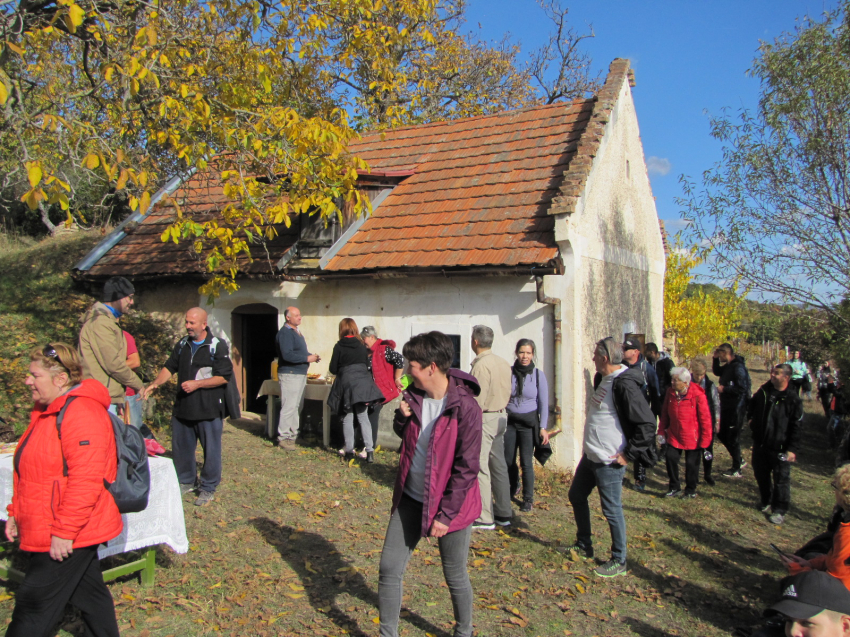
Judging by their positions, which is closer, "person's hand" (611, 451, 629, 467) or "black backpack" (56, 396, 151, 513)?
"black backpack" (56, 396, 151, 513)

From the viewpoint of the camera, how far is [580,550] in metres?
5.56

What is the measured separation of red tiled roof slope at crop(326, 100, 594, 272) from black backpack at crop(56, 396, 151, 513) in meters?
5.93

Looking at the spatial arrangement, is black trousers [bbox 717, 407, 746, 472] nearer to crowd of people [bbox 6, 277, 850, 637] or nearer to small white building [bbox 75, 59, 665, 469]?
crowd of people [bbox 6, 277, 850, 637]

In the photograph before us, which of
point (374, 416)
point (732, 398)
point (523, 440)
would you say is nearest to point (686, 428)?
point (732, 398)

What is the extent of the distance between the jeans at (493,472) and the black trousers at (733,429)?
446 cm

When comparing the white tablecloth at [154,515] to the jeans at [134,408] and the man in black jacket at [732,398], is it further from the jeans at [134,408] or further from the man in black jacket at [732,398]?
the man in black jacket at [732,398]

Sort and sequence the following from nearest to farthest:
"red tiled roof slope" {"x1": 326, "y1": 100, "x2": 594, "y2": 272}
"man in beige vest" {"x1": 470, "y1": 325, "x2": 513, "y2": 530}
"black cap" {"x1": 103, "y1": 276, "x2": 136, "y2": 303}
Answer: "black cap" {"x1": 103, "y1": 276, "x2": 136, "y2": 303}
"man in beige vest" {"x1": 470, "y1": 325, "x2": 513, "y2": 530}
"red tiled roof slope" {"x1": 326, "y1": 100, "x2": 594, "y2": 272}

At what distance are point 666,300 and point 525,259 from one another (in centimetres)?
1382

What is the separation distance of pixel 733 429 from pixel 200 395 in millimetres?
7372

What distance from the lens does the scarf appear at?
658 centimetres

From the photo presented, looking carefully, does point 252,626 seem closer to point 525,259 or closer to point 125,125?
point 525,259

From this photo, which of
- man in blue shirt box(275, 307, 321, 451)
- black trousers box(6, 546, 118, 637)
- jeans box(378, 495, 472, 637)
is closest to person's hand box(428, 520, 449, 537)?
jeans box(378, 495, 472, 637)

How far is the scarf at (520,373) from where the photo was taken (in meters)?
6.58

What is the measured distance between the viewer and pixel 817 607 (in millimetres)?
2438
